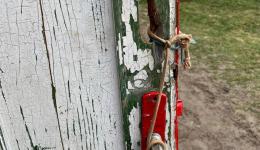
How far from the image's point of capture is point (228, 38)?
532 centimetres

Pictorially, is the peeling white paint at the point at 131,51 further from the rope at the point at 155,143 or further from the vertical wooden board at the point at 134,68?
the rope at the point at 155,143

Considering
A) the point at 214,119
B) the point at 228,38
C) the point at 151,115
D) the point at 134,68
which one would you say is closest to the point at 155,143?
the point at 151,115

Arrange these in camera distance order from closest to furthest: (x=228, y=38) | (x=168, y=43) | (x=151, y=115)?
(x=168, y=43), (x=151, y=115), (x=228, y=38)

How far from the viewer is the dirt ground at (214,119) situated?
11.4ft

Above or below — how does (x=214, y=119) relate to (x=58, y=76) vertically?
below

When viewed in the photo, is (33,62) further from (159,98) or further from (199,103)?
(199,103)

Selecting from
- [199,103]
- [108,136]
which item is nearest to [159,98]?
[108,136]

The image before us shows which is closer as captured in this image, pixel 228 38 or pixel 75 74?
pixel 75 74

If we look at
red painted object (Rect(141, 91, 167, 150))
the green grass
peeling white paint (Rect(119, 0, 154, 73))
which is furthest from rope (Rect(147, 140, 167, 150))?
the green grass

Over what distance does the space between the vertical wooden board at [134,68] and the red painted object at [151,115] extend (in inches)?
0.5

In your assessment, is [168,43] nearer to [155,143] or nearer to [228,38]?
[155,143]

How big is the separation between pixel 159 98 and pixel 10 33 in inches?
16.2

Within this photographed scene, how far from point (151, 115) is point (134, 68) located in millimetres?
149

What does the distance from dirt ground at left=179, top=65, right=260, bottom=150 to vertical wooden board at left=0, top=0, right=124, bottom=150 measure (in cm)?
230
